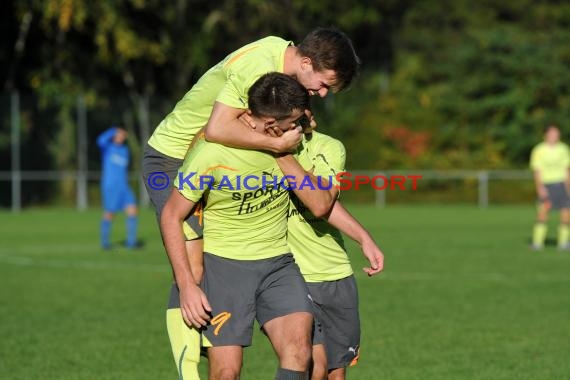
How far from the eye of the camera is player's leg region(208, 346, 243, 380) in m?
5.41

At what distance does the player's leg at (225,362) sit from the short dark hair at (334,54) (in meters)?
1.42

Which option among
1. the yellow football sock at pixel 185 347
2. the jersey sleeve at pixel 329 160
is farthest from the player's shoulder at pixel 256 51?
the yellow football sock at pixel 185 347

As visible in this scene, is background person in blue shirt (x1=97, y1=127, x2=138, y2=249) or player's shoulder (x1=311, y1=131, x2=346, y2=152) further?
background person in blue shirt (x1=97, y1=127, x2=138, y2=249)

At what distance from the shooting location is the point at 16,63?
34.7 metres

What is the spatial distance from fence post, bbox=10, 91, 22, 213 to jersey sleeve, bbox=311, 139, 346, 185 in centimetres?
2688

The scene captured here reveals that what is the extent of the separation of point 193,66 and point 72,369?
100 feet

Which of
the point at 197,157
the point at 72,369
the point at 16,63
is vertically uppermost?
the point at 16,63

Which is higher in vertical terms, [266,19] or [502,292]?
[266,19]

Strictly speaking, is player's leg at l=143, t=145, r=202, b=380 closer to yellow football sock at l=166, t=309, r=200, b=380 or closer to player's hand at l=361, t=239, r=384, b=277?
yellow football sock at l=166, t=309, r=200, b=380

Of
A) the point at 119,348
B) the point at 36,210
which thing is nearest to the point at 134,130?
the point at 36,210

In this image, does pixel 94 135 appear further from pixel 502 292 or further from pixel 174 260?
pixel 174 260

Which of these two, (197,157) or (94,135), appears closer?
(197,157)

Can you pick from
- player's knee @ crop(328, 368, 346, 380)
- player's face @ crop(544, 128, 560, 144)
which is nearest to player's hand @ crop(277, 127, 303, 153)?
player's knee @ crop(328, 368, 346, 380)

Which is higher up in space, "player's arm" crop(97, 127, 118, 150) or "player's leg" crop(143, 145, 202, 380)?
"player's arm" crop(97, 127, 118, 150)
